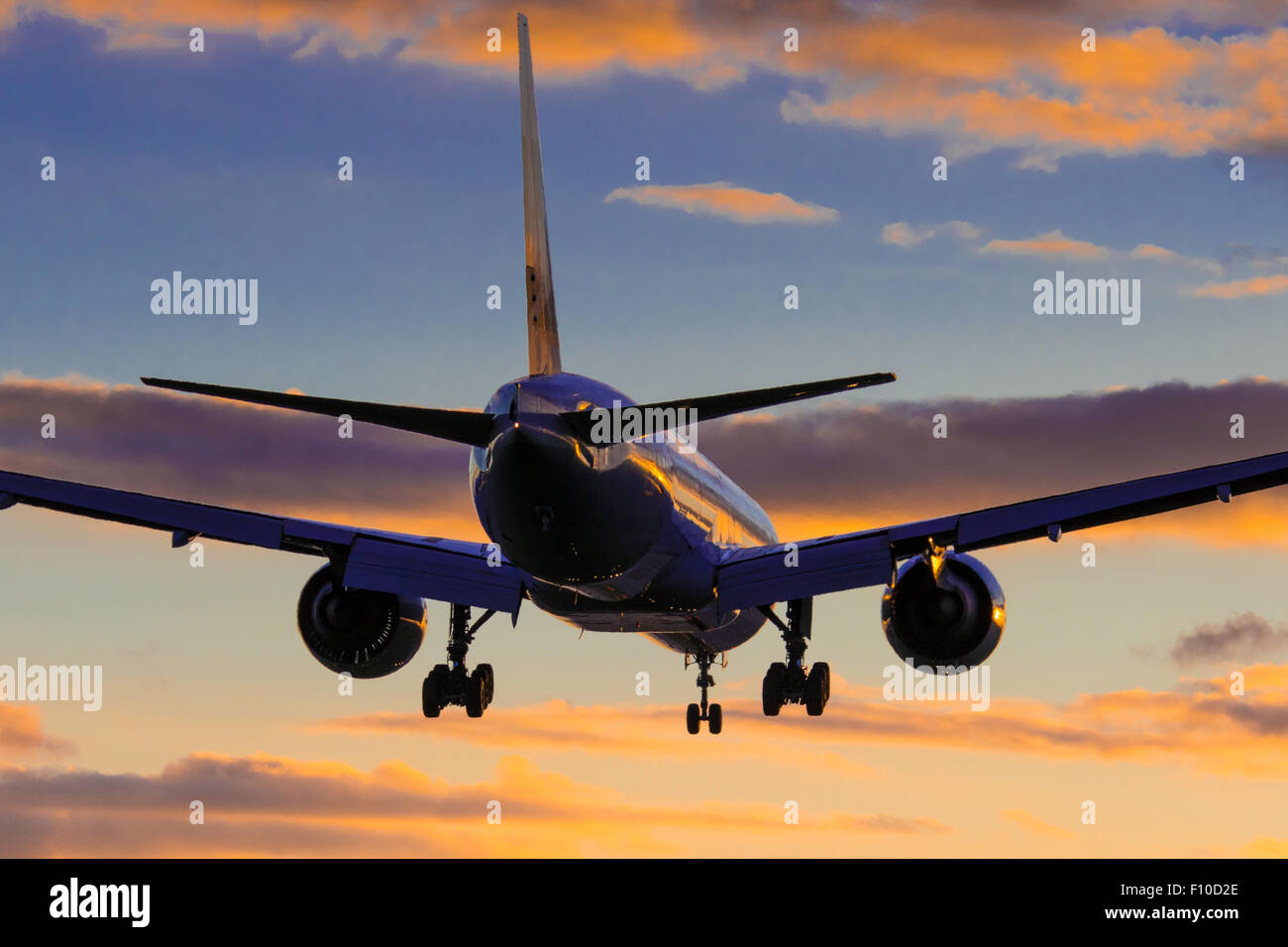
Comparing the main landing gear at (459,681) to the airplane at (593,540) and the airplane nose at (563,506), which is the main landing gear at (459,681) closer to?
the airplane at (593,540)

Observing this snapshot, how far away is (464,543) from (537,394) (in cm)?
1167

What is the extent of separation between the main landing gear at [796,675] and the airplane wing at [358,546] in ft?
28.7

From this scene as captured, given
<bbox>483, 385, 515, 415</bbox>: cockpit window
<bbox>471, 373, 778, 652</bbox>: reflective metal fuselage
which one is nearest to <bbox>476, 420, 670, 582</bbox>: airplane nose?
<bbox>471, 373, 778, 652</bbox>: reflective metal fuselage

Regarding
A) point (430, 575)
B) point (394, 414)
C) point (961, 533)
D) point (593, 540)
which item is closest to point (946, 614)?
point (961, 533)

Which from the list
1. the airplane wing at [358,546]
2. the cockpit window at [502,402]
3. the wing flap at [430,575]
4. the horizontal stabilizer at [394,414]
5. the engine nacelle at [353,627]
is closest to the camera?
the horizontal stabilizer at [394,414]

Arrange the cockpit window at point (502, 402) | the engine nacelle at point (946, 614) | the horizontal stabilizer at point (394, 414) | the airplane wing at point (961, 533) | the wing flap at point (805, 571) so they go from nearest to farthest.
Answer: the horizontal stabilizer at point (394, 414)
the cockpit window at point (502, 402)
the airplane wing at point (961, 533)
the wing flap at point (805, 571)
the engine nacelle at point (946, 614)

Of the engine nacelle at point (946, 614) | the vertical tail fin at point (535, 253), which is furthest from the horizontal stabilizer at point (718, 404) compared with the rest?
the engine nacelle at point (946, 614)

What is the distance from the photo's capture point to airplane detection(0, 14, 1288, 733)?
35406mm

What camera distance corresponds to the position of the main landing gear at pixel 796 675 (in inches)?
1975

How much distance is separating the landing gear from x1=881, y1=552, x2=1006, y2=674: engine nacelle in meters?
10.0
